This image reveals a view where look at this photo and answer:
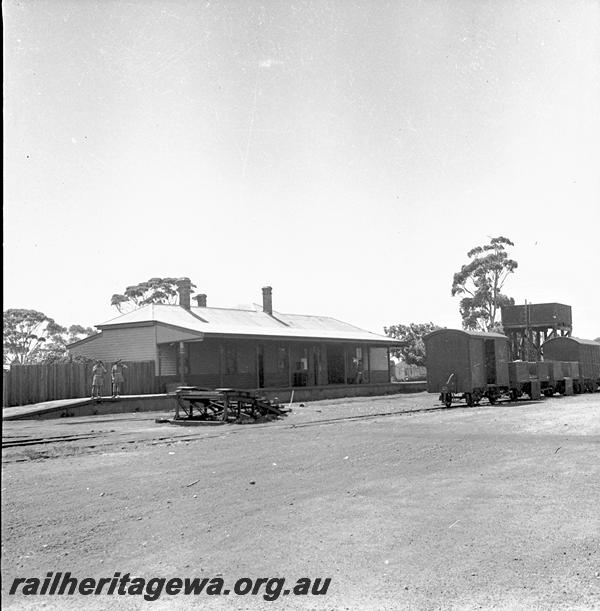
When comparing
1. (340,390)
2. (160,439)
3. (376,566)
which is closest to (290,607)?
(376,566)

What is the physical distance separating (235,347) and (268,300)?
295 inches

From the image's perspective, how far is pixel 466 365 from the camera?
939 inches

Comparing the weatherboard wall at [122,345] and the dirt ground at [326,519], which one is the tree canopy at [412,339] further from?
the dirt ground at [326,519]

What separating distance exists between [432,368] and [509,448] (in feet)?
45.3

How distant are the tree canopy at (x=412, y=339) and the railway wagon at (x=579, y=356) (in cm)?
1583

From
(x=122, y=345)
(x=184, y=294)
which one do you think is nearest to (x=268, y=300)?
(x=184, y=294)

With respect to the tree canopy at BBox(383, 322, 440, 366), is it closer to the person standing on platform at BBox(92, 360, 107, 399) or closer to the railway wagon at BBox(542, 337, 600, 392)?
the railway wagon at BBox(542, 337, 600, 392)

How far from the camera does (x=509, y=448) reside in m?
11.1

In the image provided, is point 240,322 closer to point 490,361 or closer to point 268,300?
point 268,300

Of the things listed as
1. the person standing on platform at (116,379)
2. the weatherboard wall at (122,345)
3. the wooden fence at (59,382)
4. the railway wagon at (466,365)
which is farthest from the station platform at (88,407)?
the railway wagon at (466,365)

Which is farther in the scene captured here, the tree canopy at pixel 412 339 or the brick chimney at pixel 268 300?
the tree canopy at pixel 412 339

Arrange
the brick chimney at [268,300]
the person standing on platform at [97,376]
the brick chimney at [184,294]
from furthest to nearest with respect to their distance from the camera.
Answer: the brick chimney at [268,300], the brick chimney at [184,294], the person standing on platform at [97,376]

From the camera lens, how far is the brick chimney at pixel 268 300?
39000mm

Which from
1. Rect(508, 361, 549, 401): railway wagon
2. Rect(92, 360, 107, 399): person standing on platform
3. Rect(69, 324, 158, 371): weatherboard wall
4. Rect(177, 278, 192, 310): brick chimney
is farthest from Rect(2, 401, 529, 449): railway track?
Rect(177, 278, 192, 310): brick chimney
